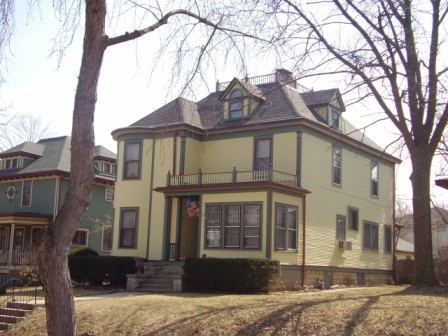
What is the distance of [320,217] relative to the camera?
2552 cm

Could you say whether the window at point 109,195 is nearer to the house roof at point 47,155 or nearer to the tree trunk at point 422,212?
the house roof at point 47,155

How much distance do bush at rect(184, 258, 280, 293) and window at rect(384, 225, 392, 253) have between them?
40.4ft

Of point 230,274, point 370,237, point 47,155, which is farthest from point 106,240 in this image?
point 230,274

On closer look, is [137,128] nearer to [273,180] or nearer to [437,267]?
[273,180]

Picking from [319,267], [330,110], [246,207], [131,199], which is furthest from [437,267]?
[131,199]

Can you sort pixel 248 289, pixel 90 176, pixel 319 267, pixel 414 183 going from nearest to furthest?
pixel 90 176 < pixel 414 183 < pixel 248 289 < pixel 319 267

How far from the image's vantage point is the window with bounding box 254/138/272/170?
24.8 metres

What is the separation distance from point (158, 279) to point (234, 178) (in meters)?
4.83

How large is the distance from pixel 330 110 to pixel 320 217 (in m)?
5.15

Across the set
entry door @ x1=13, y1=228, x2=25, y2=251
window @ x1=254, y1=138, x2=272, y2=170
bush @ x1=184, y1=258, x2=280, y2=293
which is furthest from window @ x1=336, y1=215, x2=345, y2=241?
entry door @ x1=13, y1=228, x2=25, y2=251

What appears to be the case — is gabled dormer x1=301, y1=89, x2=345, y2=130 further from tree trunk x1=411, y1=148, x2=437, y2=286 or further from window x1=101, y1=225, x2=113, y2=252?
window x1=101, y1=225, x2=113, y2=252

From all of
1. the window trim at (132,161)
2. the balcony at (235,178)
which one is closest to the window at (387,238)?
the balcony at (235,178)

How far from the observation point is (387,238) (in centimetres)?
3153

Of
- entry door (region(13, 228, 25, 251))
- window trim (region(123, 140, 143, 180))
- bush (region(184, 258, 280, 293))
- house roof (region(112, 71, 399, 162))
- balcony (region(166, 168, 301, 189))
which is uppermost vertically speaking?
A: house roof (region(112, 71, 399, 162))
